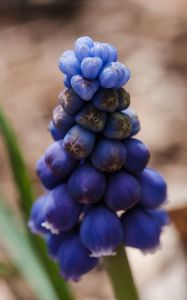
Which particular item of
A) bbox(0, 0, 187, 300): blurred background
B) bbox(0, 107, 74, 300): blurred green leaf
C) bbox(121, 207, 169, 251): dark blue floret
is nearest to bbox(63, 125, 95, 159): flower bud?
bbox(121, 207, 169, 251): dark blue floret

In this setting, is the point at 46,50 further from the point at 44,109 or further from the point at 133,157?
the point at 133,157

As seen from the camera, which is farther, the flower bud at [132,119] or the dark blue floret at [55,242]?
the dark blue floret at [55,242]

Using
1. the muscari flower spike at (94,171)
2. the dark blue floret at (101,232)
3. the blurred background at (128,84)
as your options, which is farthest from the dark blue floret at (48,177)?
the blurred background at (128,84)

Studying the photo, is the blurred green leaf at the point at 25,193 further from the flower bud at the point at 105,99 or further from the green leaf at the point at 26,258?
the flower bud at the point at 105,99

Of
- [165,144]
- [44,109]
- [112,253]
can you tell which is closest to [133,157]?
[112,253]

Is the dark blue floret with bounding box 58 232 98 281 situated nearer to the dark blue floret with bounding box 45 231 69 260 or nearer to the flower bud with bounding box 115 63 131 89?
the dark blue floret with bounding box 45 231 69 260

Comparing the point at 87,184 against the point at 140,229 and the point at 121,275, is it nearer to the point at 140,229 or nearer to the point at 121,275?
the point at 140,229
